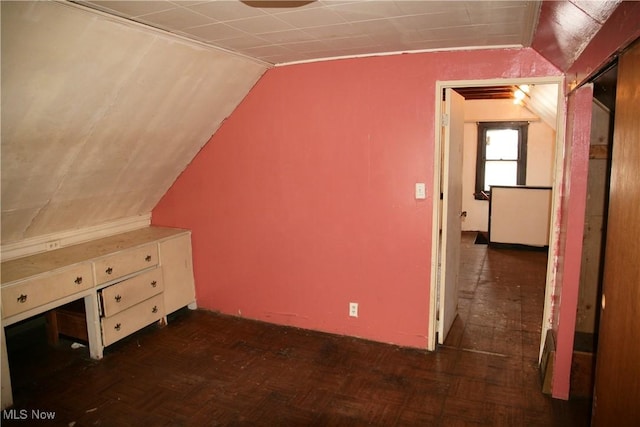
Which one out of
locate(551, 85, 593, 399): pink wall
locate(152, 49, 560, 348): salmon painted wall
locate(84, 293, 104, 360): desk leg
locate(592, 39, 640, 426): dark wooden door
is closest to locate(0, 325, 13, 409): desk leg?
locate(84, 293, 104, 360): desk leg

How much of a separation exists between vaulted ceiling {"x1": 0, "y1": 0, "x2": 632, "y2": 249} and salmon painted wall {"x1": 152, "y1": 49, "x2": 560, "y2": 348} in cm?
18

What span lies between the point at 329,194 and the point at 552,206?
1589mm

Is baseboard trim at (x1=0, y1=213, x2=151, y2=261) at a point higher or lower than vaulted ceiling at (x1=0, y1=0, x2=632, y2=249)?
lower

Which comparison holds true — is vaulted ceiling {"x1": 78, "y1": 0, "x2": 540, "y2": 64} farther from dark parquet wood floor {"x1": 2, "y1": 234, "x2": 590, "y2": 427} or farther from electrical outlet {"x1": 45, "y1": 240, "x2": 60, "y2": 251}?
dark parquet wood floor {"x1": 2, "y1": 234, "x2": 590, "y2": 427}

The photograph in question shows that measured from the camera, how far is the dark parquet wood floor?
2551 mm

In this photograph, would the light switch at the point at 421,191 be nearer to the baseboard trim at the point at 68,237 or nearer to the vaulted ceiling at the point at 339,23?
the vaulted ceiling at the point at 339,23

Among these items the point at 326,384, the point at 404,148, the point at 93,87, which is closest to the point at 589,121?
the point at 404,148

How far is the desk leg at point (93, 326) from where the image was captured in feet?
10.2

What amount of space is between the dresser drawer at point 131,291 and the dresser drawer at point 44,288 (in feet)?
0.57

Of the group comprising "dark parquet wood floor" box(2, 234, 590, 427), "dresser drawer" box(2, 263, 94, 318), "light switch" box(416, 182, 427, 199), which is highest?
"light switch" box(416, 182, 427, 199)

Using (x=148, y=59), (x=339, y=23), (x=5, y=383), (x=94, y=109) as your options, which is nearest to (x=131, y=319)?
(x=5, y=383)

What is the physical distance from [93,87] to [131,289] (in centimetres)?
161

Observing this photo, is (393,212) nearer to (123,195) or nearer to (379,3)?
(379,3)

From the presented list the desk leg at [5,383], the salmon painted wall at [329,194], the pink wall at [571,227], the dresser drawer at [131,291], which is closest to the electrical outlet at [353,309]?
A: the salmon painted wall at [329,194]
